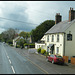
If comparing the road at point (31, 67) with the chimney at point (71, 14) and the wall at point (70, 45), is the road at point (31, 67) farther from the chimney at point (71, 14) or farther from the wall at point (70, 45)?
the chimney at point (71, 14)

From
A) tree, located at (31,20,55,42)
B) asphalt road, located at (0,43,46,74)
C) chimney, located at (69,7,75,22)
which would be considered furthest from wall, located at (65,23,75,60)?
tree, located at (31,20,55,42)

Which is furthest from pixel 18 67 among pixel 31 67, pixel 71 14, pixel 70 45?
pixel 71 14

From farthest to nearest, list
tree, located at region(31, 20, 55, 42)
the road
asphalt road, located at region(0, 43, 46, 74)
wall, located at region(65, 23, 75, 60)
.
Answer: tree, located at region(31, 20, 55, 42), wall, located at region(65, 23, 75, 60), the road, asphalt road, located at region(0, 43, 46, 74)

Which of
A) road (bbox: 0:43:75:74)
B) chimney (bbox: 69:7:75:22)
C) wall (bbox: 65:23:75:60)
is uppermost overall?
chimney (bbox: 69:7:75:22)

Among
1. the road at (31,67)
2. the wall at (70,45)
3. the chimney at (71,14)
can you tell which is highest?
the chimney at (71,14)

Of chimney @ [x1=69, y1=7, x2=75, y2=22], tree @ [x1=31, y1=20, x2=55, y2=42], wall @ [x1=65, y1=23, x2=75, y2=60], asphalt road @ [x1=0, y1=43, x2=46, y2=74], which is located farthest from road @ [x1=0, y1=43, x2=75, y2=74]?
tree @ [x1=31, y1=20, x2=55, y2=42]

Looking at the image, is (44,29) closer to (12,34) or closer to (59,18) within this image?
(59,18)

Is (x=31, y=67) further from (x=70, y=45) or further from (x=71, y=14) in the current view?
(x=71, y=14)

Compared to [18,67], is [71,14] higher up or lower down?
higher up

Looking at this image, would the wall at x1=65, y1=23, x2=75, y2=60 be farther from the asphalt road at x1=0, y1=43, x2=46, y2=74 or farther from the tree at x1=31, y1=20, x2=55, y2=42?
the tree at x1=31, y1=20, x2=55, y2=42

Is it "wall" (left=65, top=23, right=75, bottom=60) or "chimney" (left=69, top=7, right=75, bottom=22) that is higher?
"chimney" (left=69, top=7, right=75, bottom=22)

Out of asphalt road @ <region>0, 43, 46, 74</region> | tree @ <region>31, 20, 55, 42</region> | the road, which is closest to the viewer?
asphalt road @ <region>0, 43, 46, 74</region>

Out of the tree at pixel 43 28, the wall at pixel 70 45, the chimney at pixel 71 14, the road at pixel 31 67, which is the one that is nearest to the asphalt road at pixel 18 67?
the road at pixel 31 67

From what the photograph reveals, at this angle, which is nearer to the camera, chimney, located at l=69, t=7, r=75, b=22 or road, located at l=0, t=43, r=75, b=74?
road, located at l=0, t=43, r=75, b=74
